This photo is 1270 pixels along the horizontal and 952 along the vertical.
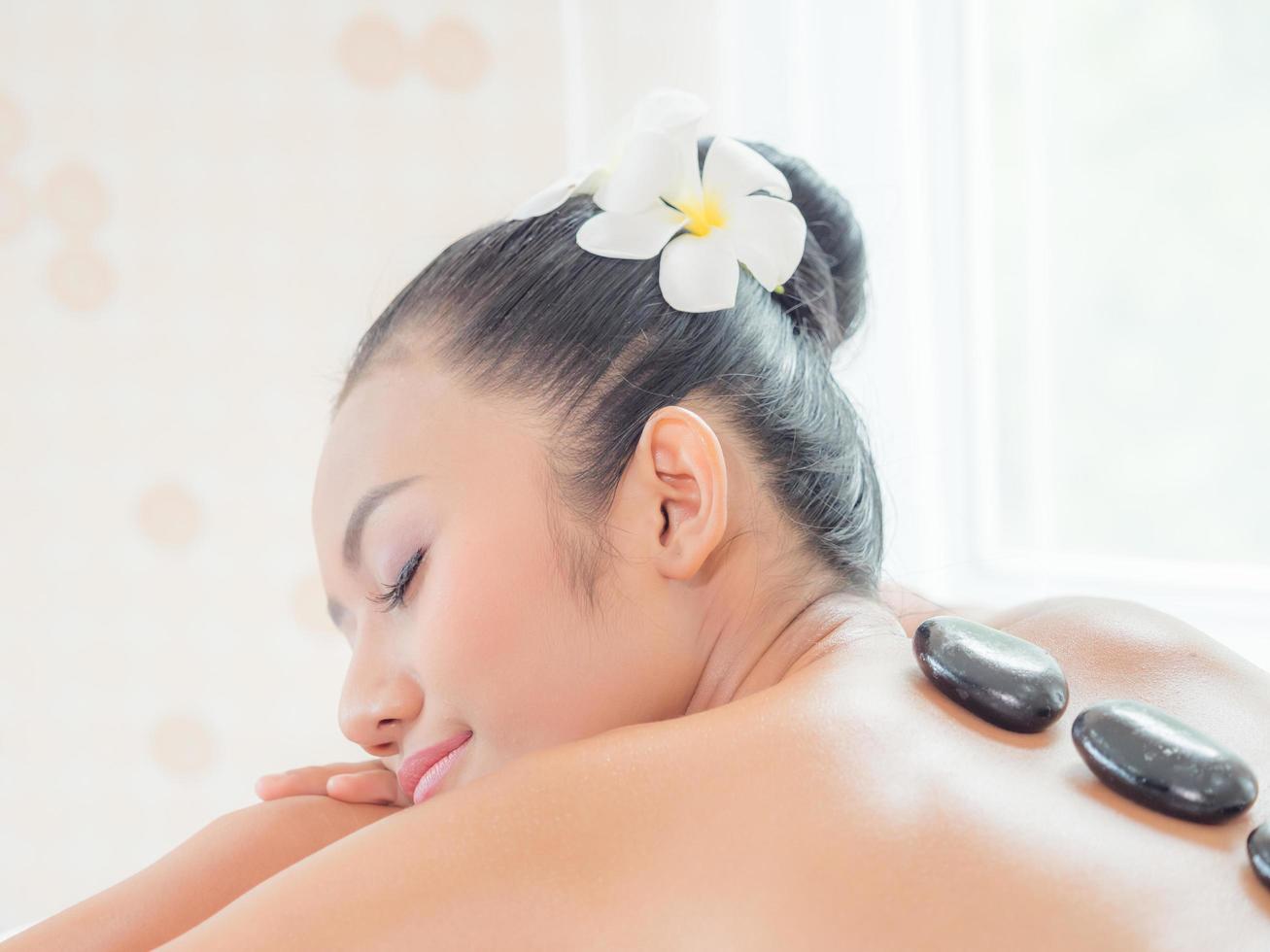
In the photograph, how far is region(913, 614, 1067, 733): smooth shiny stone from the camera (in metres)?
0.76

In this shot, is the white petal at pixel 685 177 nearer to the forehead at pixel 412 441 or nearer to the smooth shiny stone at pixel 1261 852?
the forehead at pixel 412 441

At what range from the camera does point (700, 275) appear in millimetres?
980

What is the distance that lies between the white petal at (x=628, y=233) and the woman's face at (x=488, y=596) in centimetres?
17

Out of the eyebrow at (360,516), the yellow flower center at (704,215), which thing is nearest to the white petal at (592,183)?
the yellow flower center at (704,215)

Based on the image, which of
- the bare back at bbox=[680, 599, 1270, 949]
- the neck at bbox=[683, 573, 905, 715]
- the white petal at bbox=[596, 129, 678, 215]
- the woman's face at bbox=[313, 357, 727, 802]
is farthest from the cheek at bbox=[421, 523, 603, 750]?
the white petal at bbox=[596, 129, 678, 215]

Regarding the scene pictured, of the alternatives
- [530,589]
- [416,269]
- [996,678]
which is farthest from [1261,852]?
[416,269]

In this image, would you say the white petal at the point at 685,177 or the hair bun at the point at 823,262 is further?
the hair bun at the point at 823,262

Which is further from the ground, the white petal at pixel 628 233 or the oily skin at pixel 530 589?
the white petal at pixel 628 233

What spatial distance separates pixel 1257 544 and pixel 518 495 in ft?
3.73

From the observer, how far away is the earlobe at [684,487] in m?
0.90

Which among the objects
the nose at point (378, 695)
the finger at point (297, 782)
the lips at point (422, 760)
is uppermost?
the nose at point (378, 695)

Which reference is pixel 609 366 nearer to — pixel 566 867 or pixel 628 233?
pixel 628 233

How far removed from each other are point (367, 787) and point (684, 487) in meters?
0.46

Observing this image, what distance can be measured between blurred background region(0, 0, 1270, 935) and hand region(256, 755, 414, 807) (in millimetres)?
841
